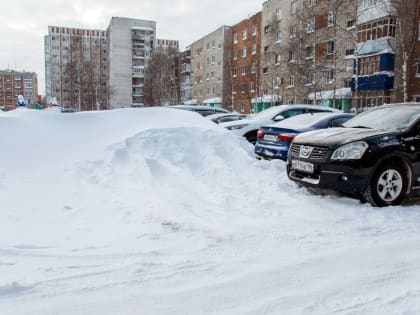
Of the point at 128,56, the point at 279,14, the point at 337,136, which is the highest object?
the point at 128,56

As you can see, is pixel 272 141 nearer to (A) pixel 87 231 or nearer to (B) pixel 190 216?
(B) pixel 190 216

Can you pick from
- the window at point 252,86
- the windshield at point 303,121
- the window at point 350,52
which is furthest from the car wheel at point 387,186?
the window at point 252,86

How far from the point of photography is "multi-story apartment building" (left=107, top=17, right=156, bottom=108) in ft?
223

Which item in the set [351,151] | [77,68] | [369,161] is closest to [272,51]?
[77,68]

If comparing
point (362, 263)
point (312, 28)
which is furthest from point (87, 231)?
point (312, 28)

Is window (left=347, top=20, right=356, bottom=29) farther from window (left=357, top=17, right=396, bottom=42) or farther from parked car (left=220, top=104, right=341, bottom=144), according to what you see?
parked car (left=220, top=104, right=341, bottom=144)

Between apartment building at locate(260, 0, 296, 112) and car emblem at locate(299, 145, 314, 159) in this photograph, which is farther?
apartment building at locate(260, 0, 296, 112)

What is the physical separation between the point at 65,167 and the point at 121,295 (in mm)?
3738

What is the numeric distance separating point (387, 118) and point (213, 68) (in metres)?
55.5

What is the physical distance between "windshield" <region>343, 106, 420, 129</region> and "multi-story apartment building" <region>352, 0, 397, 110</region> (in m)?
19.6

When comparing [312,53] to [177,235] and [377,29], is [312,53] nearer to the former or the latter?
[377,29]

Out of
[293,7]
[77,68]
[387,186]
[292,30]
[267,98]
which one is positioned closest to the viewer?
[387,186]

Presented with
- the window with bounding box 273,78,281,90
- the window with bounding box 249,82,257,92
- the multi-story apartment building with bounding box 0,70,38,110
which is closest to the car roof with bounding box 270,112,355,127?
the window with bounding box 273,78,281,90

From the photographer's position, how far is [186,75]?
2670 inches
